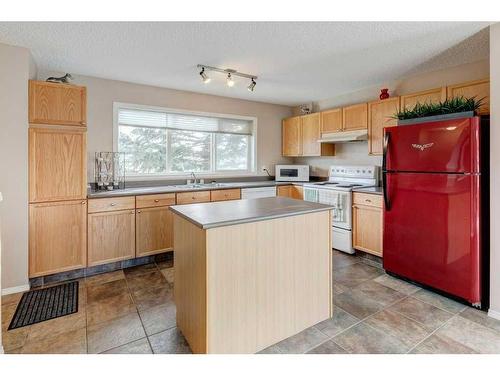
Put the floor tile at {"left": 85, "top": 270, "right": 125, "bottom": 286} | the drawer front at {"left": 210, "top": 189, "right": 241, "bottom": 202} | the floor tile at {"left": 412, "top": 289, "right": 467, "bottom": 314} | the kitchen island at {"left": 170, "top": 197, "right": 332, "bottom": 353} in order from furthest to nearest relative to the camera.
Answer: the drawer front at {"left": 210, "top": 189, "right": 241, "bottom": 202}, the floor tile at {"left": 85, "top": 270, "right": 125, "bottom": 286}, the floor tile at {"left": 412, "top": 289, "right": 467, "bottom": 314}, the kitchen island at {"left": 170, "top": 197, "right": 332, "bottom": 353}

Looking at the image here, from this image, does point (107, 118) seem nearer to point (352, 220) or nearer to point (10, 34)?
point (10, 34)

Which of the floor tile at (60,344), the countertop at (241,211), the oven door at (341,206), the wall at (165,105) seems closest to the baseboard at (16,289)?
the floor tile at (60,344)

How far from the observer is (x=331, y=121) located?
4.30 m

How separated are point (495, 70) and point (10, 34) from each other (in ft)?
13.1

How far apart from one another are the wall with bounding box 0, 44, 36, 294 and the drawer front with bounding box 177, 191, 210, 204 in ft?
5.10

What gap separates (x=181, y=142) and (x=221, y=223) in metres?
3.04

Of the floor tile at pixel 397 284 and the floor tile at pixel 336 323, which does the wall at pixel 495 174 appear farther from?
the floor tile at pixel 336 323

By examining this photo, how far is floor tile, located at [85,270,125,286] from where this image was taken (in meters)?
2.87

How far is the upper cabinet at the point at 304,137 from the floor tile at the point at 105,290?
133 inches

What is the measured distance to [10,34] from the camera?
234 centimetres

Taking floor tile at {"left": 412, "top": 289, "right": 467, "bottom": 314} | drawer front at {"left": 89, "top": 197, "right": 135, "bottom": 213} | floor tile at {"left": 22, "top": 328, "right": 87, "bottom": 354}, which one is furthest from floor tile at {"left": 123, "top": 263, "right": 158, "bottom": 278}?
floor tile at {"left": 412, "top": 289, "right": 467, "bottom": 314}

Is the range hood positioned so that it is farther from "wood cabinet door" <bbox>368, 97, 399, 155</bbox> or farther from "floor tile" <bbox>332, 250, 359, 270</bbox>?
"floor tile" <bbox>332, 250, 359, 270</bbox>

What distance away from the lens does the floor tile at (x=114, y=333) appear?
1.85 metres
